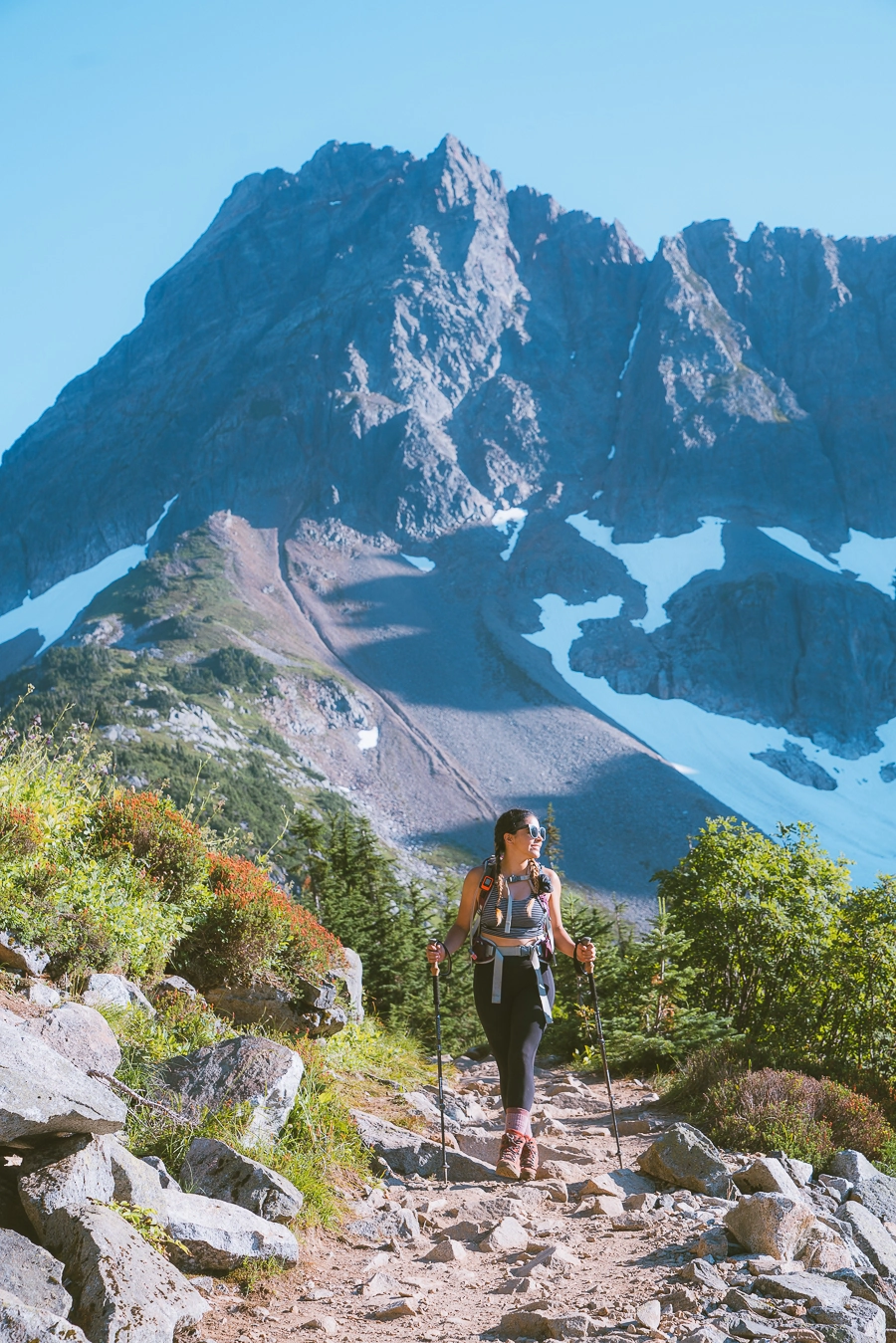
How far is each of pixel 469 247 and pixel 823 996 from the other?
185 metres

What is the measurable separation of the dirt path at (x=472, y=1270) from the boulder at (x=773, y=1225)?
0.98 feet

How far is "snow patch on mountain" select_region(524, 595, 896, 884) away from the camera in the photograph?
116 m

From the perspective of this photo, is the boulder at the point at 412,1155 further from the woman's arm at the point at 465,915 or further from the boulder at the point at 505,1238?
the woman's arm at the point at 465,915

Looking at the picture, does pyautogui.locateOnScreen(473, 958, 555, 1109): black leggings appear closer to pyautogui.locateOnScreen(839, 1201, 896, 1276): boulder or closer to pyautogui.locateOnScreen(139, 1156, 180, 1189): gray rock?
pyautogui.locateOnScreen(839, 1201, 896, 1276): boulder

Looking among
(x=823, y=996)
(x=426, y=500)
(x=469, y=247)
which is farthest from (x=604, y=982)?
(x=469, y=247)

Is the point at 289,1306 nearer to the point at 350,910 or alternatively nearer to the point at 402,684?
the point at 350,910

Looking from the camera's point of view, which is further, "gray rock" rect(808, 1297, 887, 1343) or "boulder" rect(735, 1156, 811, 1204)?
"boulder" rect(735, 1156, 811, 1204)

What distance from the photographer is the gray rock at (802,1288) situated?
4.54 meters

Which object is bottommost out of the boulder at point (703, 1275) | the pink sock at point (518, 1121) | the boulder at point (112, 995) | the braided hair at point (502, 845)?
the boulder at point (112, 995)

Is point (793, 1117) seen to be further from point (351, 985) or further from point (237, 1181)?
point (237, 1181)

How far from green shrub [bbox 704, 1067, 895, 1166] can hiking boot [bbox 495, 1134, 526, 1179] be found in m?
1.93

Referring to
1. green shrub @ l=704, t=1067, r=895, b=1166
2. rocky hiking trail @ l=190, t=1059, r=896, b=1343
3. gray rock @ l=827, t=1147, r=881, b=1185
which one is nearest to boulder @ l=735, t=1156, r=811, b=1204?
rocky hiking trail @ l=190, t=1059, r=896, b=1343

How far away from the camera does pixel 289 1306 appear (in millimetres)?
4586

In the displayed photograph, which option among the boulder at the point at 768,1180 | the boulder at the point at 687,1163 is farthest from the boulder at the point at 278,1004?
the boulder at the point at 768,1180
